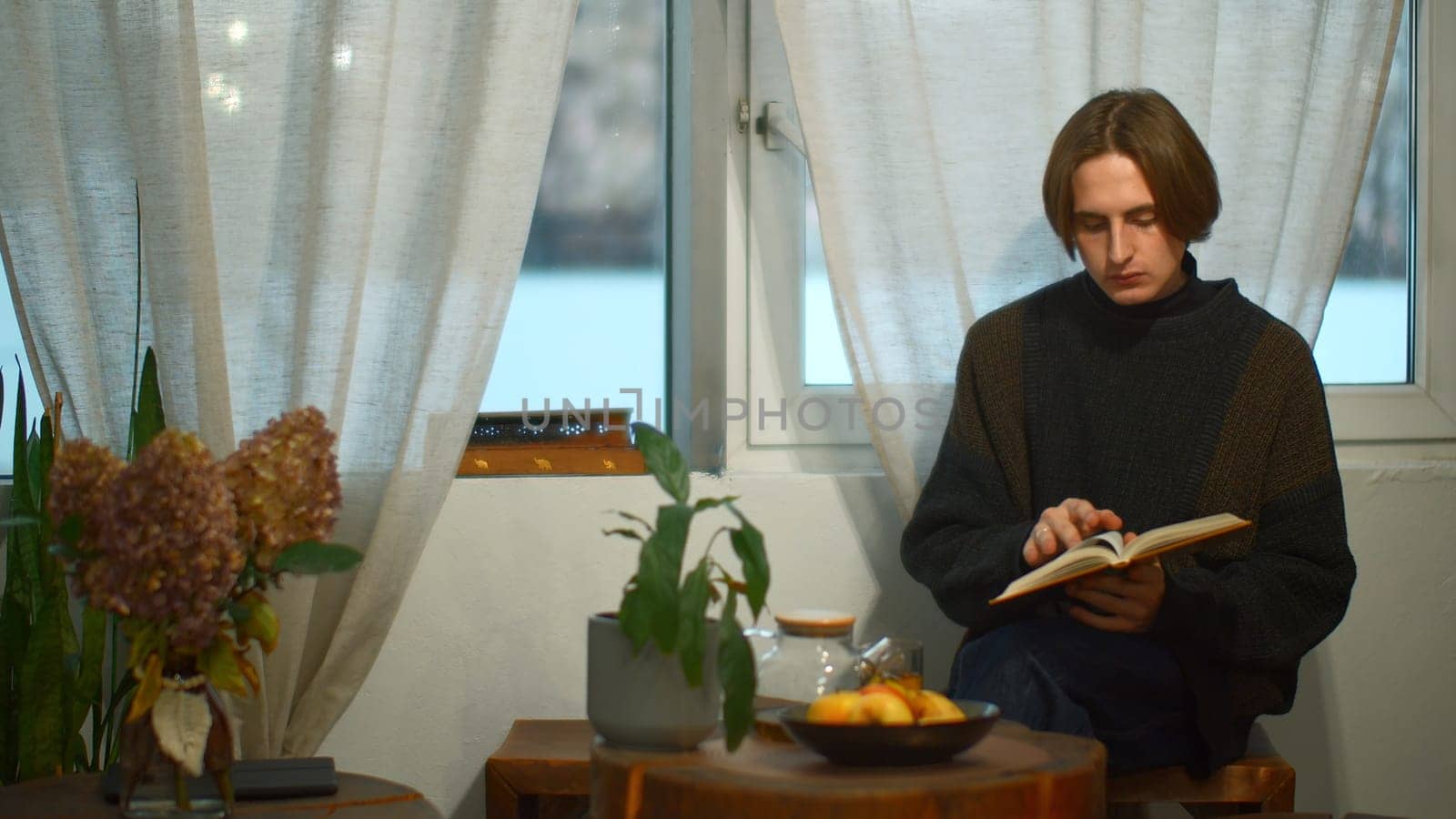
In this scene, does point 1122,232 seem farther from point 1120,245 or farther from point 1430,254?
point 1430,254

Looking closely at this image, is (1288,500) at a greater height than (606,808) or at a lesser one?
greater

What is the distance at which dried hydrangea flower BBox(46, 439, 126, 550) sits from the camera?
1.29 meters

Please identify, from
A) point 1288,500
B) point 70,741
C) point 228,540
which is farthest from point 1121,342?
point 70,741

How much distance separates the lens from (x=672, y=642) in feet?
4.17

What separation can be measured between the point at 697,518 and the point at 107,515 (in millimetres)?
1192

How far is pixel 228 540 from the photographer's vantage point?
49.8 inches

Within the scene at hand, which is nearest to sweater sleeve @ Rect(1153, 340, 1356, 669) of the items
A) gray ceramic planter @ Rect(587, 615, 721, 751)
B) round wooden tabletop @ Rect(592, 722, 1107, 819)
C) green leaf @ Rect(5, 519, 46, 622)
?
round wooden tabletop @ Rect(592, 722, 1107, 819)

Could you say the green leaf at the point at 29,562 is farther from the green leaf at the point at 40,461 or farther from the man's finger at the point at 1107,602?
the man's finger at the point at 1107,602

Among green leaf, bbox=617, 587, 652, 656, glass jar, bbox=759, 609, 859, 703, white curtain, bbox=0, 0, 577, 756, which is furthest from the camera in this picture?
white curtain, bbox=0, 0, 577, 756

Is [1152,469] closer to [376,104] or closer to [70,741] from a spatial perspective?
[376,104]

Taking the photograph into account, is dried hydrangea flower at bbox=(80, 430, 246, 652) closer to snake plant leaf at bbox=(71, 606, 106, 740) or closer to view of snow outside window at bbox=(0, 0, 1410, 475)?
snake plant leaf at bbox=(71, 606, 106, 740)

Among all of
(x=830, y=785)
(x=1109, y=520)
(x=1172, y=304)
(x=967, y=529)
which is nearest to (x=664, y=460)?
(x=830, y=785)

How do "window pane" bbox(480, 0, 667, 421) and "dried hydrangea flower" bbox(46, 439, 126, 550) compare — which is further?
"window pane" bbox(480, 0, 667, 421)

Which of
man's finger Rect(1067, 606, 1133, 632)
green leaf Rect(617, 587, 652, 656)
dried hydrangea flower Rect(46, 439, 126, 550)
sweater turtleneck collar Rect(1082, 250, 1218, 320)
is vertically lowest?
man's finger Rect(1067, 606, 1133, 632)
